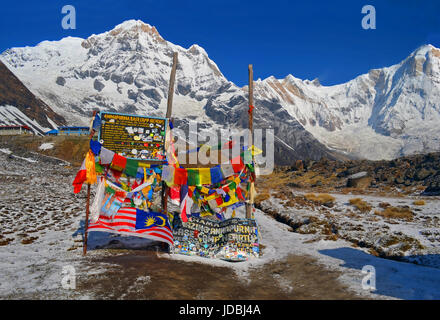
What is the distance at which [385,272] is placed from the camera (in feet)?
32.8

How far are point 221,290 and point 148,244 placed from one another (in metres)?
5.80

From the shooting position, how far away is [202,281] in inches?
355

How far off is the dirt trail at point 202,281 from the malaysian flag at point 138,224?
0.83 metres

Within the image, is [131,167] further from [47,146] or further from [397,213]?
[47,146]

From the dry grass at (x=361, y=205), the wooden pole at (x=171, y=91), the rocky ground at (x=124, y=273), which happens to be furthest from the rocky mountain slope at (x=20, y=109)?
the dry grass at (x=361, y=205)

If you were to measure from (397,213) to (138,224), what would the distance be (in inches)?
661

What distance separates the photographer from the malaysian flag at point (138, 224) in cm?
1160

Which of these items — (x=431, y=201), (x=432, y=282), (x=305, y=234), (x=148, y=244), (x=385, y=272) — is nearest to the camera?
(x=432, y=282)

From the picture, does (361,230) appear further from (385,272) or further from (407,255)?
(385,272)

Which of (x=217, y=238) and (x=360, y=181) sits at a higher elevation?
(x=360, y=181)

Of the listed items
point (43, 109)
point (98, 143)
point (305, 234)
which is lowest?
point (305, 234)

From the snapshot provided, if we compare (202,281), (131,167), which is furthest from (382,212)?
(131,167)
